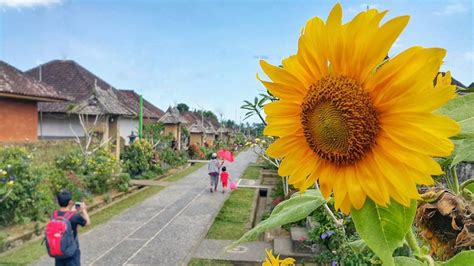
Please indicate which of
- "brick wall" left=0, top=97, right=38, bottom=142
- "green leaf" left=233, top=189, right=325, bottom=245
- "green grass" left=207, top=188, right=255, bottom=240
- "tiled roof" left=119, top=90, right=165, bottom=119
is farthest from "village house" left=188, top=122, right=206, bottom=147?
"green leaf" left=233, top=189, right=325, bottom=245

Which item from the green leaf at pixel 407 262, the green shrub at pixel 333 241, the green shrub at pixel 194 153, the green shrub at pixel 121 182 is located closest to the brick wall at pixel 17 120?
the green shrub at pixel 121 182

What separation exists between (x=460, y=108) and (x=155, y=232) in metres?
7.78

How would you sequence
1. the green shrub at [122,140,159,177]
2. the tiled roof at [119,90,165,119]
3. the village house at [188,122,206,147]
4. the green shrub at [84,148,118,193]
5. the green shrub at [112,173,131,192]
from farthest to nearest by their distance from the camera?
the village house at [188,122,206,147] < the tiled roof at [119,90,165,119] < the green shrub at [122,140,159,177] < the green shrub at [112,173,131,192] < the green shrub at [84,148,118,193]

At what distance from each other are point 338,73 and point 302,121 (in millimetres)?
75

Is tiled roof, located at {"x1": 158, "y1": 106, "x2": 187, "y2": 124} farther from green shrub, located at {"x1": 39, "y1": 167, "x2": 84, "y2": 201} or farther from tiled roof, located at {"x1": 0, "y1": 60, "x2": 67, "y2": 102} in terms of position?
green shrub, located at {"x1": 39, "y1": 167, "x2": 84, "y2": 201}

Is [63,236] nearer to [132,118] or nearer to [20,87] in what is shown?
[20,87]

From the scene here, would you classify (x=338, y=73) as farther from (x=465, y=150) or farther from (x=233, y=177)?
(x=233, y=177)

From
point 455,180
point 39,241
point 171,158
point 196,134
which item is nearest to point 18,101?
point 39,241

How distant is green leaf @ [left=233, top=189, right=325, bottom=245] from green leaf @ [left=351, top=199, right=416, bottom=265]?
12 cm

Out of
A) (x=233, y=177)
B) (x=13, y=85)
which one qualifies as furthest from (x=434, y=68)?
(x=233, y=177)

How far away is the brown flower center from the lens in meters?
0.46

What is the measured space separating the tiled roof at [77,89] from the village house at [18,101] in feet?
3.70

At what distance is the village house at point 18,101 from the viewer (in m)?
10.6

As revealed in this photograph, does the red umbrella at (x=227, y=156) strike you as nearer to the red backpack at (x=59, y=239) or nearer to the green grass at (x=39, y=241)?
the green grass at (x=39, y=241)
